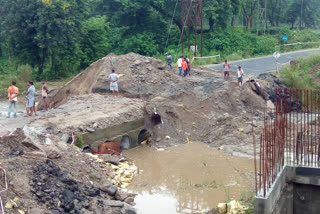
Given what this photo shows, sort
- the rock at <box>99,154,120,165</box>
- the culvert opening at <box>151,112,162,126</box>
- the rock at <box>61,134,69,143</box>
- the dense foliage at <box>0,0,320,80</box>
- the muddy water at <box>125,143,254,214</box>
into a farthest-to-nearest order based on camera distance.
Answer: the dense foliage at <box>0,0,320,80</box>
the culvert opening at <box>151,112,162,126</box>
the rock at <box>99,154,120,165</box>
the rock at <box>61,134,69,143</box>
the muddy water at <box>125,143,254,214</box>

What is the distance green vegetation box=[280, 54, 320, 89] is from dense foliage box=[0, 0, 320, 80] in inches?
471

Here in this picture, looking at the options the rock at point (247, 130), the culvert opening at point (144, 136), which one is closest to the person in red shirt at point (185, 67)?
the rock at point (247, 130)

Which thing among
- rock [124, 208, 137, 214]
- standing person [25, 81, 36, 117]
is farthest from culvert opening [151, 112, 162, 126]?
rock [124, 208, 137, 214]

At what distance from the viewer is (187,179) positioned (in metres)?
14.5

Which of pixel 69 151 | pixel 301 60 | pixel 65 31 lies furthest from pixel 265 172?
pixel 65 31

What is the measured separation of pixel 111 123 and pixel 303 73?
588 inches

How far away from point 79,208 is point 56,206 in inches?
24.8

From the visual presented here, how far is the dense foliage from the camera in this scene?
99.0 ft

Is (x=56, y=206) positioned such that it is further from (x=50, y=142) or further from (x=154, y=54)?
(x=154, y=54)

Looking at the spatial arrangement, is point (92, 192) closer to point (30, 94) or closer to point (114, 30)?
point (30, 94)

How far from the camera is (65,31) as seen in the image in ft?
101

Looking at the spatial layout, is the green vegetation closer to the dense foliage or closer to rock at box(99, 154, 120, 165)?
the dense foliage

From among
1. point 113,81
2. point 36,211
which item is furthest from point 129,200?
point 113,81

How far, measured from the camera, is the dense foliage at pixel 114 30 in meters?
30.2
